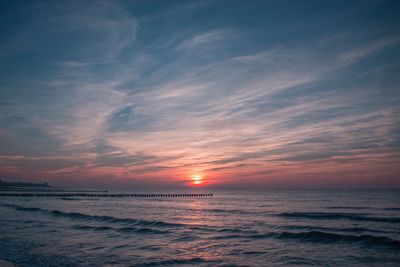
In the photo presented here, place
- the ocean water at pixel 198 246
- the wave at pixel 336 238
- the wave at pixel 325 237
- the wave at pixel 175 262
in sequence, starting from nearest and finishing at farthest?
1. the wave at pixel 175 262
2. the ocean water at pixel 198 246
3. the wave at pixel 336 238
4. the wave at pixel 325 237

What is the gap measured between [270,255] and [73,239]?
1426cm

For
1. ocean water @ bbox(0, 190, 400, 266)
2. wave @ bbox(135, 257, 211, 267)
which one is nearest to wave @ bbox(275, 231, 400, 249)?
ocean water @ bbox(0, 190, 400, 266)

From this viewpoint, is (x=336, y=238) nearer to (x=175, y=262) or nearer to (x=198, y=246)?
(x=198, y=246)

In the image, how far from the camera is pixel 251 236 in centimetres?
2372

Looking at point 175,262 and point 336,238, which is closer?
point 175,262

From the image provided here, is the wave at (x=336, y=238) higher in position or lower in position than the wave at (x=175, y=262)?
lower

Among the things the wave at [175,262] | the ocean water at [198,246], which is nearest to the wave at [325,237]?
the ocean water at [198,246]

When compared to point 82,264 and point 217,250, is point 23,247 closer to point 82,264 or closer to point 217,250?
point 82,264

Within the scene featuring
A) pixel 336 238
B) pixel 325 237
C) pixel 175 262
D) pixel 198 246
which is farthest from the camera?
pixel 325 237

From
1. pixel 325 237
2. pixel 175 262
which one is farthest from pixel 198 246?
pixel 325 237

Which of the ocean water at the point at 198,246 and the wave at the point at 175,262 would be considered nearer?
the wave at the point at 175,262

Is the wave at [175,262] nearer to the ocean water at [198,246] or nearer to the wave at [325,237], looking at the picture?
the ocean water at [198,246]

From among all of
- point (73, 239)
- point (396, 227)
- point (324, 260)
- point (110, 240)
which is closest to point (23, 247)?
point (73, 239)

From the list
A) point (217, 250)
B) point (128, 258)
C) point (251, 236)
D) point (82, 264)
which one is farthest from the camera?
point (251, 236)
